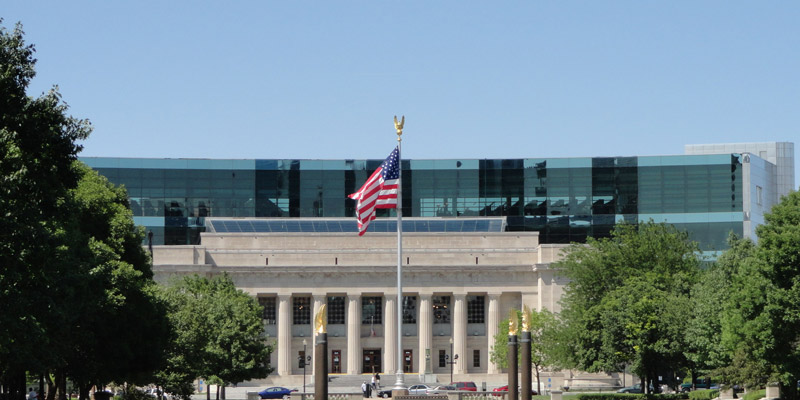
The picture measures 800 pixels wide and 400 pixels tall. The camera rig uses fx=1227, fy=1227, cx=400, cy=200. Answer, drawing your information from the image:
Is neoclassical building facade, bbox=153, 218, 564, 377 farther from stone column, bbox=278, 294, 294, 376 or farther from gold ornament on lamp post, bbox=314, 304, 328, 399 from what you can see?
gold ornament on lamp post, bbox=314, 304, 328, 399

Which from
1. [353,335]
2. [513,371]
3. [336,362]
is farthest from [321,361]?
[336,362]

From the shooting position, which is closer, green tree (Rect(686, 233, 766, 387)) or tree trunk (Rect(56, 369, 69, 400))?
tree trunk (Rect(56, 369, 69, 400))

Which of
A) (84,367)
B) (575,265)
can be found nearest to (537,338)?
(575,265)

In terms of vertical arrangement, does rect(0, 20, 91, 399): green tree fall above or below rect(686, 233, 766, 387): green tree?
above

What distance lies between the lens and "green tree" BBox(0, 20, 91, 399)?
3875cm

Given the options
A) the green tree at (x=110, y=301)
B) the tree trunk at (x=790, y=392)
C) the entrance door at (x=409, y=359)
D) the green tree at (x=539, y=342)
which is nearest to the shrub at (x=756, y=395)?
the tree trunk at (x=790, y=392)

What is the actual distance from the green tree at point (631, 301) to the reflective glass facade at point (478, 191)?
172ft

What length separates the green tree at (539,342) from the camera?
97869mm

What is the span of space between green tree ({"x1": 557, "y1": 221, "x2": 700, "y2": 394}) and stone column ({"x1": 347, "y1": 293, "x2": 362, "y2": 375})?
3780cm

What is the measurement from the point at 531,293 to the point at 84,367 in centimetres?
7678

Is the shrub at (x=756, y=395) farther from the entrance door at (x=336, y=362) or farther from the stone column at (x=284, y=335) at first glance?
the entrance door at (x=336, y=362)

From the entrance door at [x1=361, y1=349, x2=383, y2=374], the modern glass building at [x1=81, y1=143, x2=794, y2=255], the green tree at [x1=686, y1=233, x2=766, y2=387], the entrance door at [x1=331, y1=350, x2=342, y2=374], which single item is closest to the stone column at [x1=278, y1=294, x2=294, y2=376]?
the entrance door at [x1=331, y1=350, x2=342, y2=374]

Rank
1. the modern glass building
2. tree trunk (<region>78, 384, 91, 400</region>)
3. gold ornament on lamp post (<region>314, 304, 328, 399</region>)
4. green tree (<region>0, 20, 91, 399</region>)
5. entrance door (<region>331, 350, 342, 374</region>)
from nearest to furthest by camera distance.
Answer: green tree (<region>0, 20, 91, 399</region>) → gold ornament on lamp post (<region>314, 304, 328, 399</region>) → tree trunk (<region>78, 384, 91, 400</region>) → entrance door (<region>331, 350, 342, 374</region>) → the modern glass building

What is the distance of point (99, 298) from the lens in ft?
177
